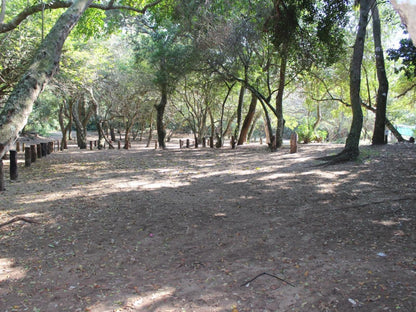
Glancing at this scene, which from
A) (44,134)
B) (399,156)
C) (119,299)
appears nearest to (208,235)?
(119,299)

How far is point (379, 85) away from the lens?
12.8 metres

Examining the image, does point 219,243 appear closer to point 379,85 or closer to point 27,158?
point 379,85

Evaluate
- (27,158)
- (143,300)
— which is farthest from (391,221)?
(27,158)

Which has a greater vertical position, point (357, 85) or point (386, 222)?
point (357, 85)

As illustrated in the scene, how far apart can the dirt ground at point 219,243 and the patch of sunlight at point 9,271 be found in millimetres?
24

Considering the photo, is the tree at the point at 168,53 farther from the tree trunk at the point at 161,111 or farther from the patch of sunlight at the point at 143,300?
the patch of sunlight at the point at 143,300

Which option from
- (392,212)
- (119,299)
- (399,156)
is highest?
(399,156)

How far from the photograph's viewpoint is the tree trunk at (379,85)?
12359 millimetres

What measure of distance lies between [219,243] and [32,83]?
3656mm

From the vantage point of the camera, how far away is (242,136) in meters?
21.3

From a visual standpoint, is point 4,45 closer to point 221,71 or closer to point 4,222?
point 4,222

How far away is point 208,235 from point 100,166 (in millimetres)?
8690

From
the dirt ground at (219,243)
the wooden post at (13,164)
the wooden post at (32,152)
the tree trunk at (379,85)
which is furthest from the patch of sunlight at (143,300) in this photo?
the wooden post at (32,152)

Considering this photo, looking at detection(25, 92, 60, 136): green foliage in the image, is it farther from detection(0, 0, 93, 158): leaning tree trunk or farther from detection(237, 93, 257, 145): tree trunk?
detection(0, 0, 93, 158): leaning tree trunk
